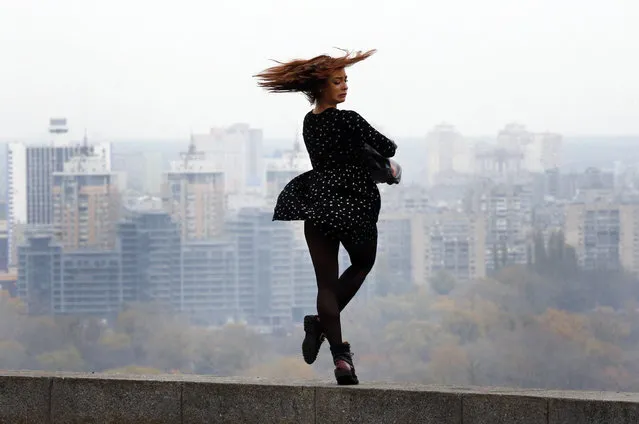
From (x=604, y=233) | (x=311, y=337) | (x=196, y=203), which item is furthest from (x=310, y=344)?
(x=196, y=203)

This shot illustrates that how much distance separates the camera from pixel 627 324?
86.4 m

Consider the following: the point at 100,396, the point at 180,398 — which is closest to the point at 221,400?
the point at 180,398

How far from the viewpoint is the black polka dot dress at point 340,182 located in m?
4.56

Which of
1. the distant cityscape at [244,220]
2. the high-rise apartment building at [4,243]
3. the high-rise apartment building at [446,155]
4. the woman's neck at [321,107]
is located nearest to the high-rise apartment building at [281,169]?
the distant cityscape at [244,220]

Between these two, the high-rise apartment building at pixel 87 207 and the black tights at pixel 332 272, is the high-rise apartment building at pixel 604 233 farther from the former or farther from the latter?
the black tights at pixel 332 272

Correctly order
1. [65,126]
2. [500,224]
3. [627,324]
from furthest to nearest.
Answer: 1. [65,126]
2. [500,224]
3. [627,324]

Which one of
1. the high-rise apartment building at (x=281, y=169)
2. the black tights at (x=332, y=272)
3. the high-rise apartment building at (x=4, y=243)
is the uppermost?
the high-rise apartment building at (x=281, y=169)

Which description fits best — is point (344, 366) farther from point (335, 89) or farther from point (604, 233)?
point (604, 233)

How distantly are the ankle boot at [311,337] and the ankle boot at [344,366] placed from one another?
89mm

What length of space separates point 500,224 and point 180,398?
89.4 metres

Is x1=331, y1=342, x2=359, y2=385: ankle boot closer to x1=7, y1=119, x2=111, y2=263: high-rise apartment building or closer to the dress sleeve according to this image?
the dress sleeve

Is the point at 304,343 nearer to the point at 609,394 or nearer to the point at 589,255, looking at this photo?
the point at 609,394

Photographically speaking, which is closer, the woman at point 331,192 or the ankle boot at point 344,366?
the ankle boot at point 344,366

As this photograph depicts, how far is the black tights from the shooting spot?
180 inches
